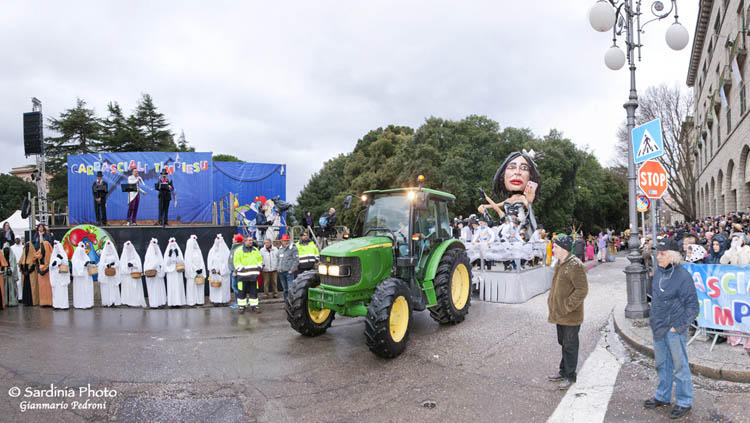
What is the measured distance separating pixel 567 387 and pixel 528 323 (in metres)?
3.17

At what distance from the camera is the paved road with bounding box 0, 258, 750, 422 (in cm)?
433

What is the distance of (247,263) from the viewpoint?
9477mm

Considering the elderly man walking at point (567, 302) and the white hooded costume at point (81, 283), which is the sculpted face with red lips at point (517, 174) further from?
the white hooded costume at point (81, 283)

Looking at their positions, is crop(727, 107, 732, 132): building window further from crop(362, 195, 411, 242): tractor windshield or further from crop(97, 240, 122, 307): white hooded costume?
crop(97, 240, 122, 307): white hooded costume

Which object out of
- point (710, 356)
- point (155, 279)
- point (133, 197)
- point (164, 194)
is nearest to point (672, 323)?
point (710, 356)

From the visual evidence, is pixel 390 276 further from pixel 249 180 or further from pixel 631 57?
pixel 249 180

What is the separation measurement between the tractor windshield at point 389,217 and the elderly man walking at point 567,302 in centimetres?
265

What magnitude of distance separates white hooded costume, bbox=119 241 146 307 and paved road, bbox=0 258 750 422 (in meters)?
2.18

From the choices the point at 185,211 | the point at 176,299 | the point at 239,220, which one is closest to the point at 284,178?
the point at 239,220

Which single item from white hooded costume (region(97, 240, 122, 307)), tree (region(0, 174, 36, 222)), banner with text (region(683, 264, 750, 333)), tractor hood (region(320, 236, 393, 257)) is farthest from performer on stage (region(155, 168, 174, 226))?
tree (region(0, 174, 36, 222))

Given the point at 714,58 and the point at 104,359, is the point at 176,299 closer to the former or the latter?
the point at 104,359

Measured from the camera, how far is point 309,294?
6.76 metres

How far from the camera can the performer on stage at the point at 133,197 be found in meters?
16.3

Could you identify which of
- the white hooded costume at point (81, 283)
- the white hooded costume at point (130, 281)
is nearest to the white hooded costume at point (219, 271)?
the white hooded costume at point (130, 281)
